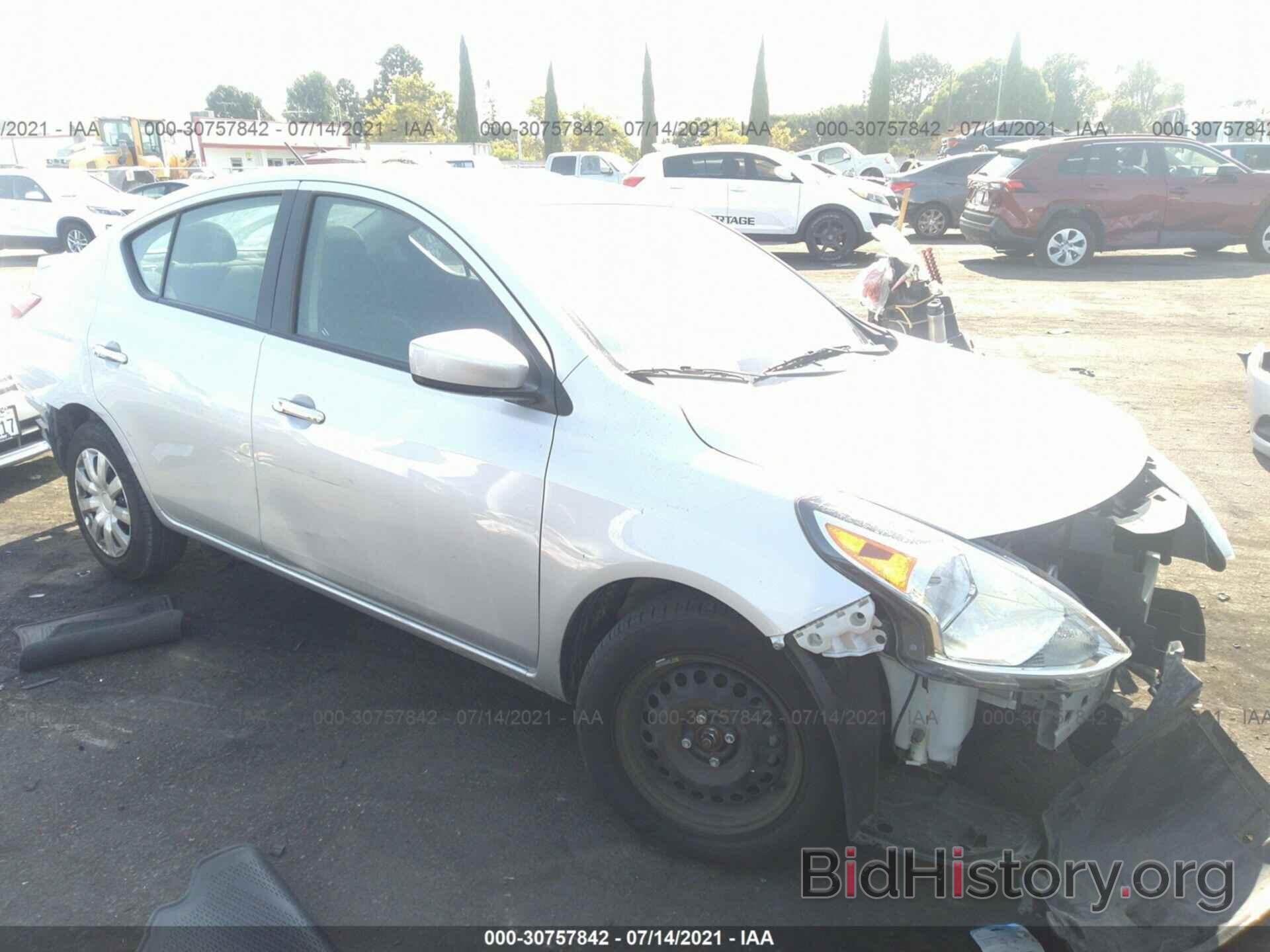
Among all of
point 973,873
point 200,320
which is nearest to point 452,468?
point 200,320

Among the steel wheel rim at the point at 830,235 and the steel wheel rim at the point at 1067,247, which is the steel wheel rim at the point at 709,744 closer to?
the steel wheel rim at the point at 1067,247

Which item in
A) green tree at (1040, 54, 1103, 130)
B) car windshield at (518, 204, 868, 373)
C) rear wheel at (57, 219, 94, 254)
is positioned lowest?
rear wheel at (57, 219, 94, 254)

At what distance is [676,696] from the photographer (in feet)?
8.31

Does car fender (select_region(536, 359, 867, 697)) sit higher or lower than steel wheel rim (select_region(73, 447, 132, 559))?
higher

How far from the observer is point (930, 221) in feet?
59.5

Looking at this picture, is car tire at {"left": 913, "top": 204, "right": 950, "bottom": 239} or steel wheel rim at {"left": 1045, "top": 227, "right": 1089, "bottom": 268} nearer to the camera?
steel wheel rim at {"left": 1045, "top": 227, "right": 1089, "bottom": 268}

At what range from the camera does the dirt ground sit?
255 centimetres

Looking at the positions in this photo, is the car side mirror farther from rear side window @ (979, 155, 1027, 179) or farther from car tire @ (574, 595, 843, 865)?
rear side window @ (979, 155, 1027, 179)

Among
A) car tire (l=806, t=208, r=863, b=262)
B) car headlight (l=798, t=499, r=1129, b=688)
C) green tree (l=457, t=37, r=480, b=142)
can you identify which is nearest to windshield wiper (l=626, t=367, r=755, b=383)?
car headlight (l=798, t=499, r=1129, b=688)

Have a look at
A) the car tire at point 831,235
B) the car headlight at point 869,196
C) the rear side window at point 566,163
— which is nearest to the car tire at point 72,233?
the rear side window at point 566,163

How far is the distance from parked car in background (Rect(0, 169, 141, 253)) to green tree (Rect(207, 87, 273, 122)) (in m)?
71.7

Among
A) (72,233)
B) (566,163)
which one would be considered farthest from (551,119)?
(72,233)

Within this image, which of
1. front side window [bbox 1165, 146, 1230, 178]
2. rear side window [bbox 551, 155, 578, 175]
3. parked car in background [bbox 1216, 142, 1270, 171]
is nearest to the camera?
front side window [bbox 1165, 146, 1230, 178]

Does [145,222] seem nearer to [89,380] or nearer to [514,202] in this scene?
[89,380]
